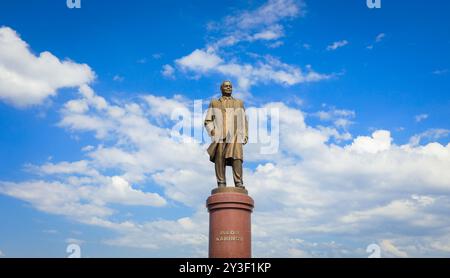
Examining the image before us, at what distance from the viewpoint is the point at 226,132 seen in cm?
1560

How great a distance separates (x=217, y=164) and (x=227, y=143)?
71cm

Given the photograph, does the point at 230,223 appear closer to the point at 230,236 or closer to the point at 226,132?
the point at 230,236

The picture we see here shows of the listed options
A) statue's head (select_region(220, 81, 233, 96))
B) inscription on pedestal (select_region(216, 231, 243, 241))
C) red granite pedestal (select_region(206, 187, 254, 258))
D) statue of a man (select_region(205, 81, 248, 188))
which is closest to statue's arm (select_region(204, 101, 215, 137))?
statue of a man (select_region(205, 81, 248, 188))

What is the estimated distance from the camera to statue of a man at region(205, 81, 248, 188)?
15453 mm

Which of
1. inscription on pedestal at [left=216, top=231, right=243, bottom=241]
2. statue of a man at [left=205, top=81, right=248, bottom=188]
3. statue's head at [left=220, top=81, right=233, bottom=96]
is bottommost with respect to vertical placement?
inscription on pedestal at [left=216, top=231, right=243, bottom=241]

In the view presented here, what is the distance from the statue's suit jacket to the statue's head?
0.17 m

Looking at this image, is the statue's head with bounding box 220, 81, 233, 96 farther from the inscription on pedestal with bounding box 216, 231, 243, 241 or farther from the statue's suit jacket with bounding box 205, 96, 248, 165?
the inscription on pedestal with bounding box 216, 231, 243, 241

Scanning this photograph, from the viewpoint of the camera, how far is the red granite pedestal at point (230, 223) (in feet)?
45.3

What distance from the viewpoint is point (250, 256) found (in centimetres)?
1409

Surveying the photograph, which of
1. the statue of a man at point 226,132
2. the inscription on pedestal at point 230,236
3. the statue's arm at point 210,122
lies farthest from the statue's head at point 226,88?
the inscription on pedestal at point 230,236

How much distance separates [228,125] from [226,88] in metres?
1.23

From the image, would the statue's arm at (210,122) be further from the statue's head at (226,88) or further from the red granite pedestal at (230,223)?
the red granite pedestal at (230,223)
